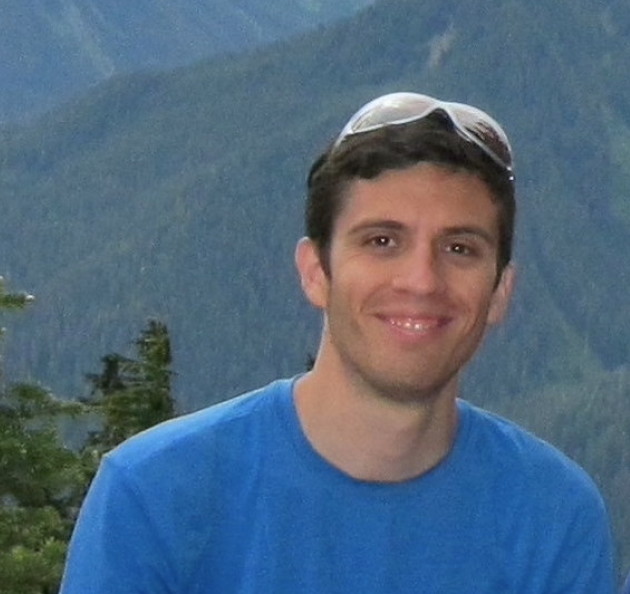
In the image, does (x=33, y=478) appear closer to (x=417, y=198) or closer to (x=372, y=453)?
(x=372, y=453)

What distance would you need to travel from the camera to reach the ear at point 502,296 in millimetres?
3820

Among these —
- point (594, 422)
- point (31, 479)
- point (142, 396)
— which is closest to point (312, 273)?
point (31, 479)

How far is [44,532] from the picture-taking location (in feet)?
43.0

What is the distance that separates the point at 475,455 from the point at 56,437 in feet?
30.9

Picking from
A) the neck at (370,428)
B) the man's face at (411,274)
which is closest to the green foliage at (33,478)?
the neck at (370,428)

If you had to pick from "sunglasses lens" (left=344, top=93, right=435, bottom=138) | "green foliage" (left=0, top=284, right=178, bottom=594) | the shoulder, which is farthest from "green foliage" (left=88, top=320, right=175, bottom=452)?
"sunglasses lens" (left=344, top=93, right=435, bottom=138)

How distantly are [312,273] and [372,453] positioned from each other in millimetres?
442

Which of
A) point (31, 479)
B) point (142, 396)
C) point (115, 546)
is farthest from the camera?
point (142, 396)

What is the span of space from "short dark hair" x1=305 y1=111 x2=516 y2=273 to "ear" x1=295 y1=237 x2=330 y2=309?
0.03 metres

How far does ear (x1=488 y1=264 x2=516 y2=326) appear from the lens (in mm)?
3820

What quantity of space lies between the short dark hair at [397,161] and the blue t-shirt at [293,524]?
0.45m

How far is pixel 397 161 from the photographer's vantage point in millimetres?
3637

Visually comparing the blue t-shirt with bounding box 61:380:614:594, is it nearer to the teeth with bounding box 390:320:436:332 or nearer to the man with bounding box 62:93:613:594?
the man with bounding box 62:93:613:594

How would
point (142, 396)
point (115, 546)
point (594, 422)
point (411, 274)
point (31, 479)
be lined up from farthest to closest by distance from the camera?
point (594, 422)
point (142, 396)
point (31, 479)
point (411, 274)
point (115, 546)
